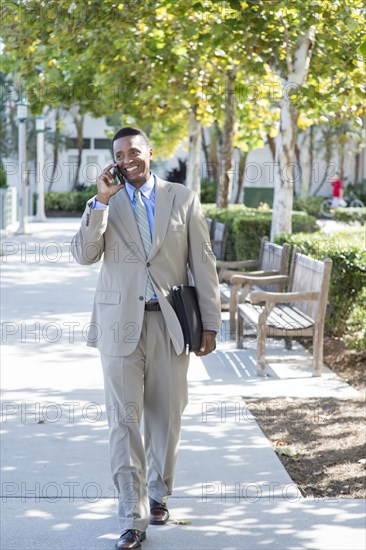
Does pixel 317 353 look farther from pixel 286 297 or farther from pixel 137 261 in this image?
pixel 137 261

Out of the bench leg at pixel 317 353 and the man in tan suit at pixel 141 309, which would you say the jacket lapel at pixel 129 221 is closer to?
the man in tan suit at pixel 141 309

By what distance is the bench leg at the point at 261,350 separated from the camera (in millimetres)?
9266

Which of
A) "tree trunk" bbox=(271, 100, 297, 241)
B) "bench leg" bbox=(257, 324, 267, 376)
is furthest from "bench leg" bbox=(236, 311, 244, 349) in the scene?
"tree trunk" bbox=(271, 100, 297, 241)

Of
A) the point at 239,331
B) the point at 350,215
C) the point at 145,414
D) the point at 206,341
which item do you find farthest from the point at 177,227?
the point at 350,215

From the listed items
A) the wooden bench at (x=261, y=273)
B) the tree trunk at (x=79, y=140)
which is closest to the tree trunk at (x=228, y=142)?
the wooden bench at (x=261, y=273)

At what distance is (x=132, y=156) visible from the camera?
16.7ft

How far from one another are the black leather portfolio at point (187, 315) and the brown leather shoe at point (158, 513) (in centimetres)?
85

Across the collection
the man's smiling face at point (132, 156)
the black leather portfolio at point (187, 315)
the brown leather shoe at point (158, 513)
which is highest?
the man's smiling face at point (132, 156)

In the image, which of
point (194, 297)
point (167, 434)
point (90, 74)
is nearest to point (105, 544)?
point (167, 434)

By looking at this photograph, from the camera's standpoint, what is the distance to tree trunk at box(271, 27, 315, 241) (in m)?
12.8

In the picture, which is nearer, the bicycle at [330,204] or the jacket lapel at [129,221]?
the jacket lapel at [129,221]

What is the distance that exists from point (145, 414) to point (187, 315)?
1.95 ft

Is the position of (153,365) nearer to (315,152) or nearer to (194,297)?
(194,297)

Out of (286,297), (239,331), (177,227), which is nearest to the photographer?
(177,227)
